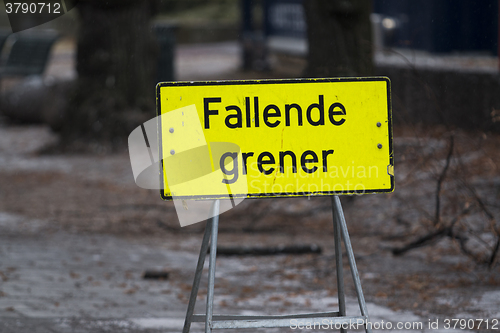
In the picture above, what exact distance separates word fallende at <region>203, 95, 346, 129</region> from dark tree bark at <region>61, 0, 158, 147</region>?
30.6 feet

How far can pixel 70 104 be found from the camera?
500 inches

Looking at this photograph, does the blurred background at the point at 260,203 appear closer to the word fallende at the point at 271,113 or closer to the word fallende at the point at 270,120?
the word fallende at the point at 270,120

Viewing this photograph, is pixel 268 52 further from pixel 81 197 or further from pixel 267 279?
pixel 267 279

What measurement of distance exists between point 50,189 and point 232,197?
678cm

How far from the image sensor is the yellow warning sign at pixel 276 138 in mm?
3359

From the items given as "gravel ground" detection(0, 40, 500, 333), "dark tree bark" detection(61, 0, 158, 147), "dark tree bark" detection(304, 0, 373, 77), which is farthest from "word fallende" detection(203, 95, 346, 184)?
"dark tree bark" detection(61, 0, 158, 147)

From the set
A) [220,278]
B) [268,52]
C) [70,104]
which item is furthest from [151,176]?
[268,52]

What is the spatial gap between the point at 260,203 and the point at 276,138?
451cm

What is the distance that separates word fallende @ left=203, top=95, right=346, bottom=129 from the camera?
3371 mm

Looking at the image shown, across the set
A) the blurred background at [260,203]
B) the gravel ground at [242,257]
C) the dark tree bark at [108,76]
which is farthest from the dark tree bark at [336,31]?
the dark tree bark at [108,76]

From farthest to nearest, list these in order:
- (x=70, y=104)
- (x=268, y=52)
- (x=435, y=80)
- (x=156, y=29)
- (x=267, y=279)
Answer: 1. (x=268, y=52)
2. (x=156, y=29)
3. (x=70, y=104)
4. (x=435, y=80)
5. (x=267, y=279)

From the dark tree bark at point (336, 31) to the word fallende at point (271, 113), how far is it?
4785 millimetres

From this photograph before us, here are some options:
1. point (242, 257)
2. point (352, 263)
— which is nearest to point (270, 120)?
point (352, 263)

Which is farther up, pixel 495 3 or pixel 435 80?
pixel 495 3
